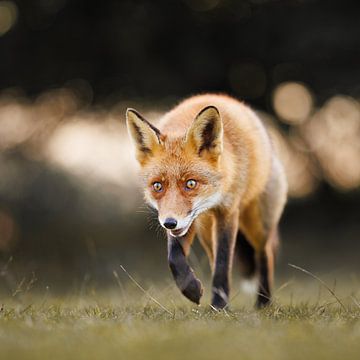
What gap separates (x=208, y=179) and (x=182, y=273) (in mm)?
706

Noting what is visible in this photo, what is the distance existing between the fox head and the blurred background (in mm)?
7678

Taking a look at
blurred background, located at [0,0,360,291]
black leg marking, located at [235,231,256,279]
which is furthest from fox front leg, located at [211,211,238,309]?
blurred background, located at [0,0,360,291]

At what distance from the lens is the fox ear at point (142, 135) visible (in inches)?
198

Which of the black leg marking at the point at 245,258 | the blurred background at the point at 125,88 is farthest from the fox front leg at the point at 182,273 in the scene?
the blurred background at the point at 125,88

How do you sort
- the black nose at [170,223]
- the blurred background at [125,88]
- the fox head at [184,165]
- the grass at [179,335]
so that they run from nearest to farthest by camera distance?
the grass at [179,335] < the black nose at [170,223] < the fox head at [184,165] < the blurred background at [125,88]

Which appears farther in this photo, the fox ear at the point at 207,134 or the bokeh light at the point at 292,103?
the bokeh light at the point at 292,103

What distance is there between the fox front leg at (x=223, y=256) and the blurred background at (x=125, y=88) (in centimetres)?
735

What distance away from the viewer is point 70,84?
1378 centimetres

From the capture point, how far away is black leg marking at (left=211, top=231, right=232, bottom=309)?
5.09 metres

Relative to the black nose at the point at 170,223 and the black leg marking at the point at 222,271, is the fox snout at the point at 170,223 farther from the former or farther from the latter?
the black leg marking at the point at 222,271

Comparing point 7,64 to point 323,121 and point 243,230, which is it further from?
point 243,230

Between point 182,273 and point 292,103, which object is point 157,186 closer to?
point 182,273

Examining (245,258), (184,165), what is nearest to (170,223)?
(184,165)

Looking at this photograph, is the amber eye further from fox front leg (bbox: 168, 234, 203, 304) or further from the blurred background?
the blurred background
